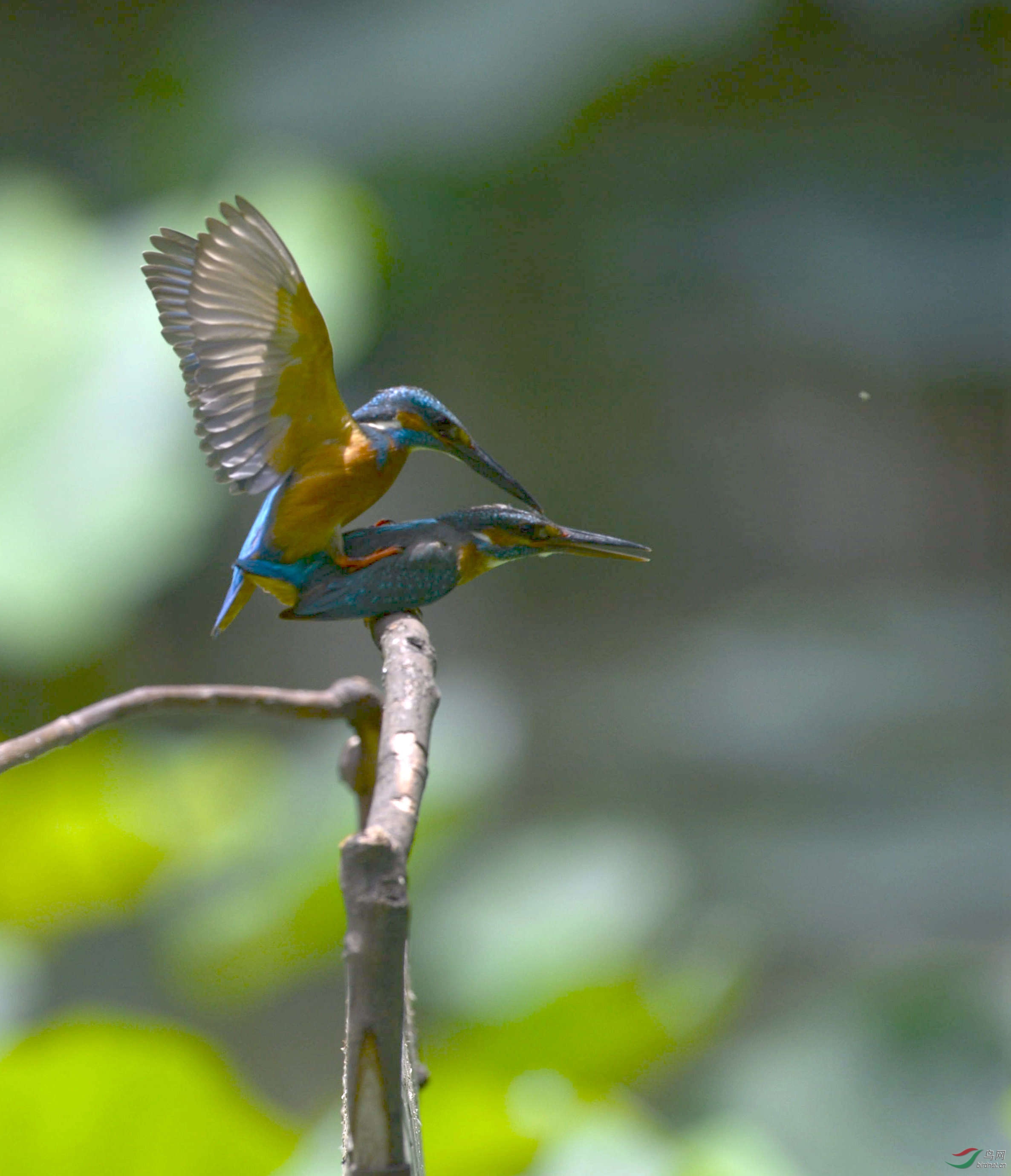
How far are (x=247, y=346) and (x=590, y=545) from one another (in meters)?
0.19

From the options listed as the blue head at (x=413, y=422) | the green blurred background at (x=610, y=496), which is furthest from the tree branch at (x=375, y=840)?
the green blurred background at (x=610, y=496)

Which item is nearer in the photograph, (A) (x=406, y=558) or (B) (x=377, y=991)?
(B) (x=377, y=991)

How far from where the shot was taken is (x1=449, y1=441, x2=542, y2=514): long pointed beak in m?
0.58

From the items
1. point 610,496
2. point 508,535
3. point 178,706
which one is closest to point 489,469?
point 508,535

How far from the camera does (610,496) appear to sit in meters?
1.70

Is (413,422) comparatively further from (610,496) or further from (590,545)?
(610,496)

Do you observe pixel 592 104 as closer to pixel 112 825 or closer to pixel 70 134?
pixel 70 134

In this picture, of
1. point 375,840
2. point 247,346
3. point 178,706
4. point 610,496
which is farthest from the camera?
point 610,496

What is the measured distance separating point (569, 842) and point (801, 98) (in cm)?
110

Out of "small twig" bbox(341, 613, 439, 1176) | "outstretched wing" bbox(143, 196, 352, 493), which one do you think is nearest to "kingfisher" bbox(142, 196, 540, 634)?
"outstretched wing" bbox(143, 196, 352, 493)

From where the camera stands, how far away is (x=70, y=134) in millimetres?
1646

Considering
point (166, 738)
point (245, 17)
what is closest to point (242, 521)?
point (166, 738)

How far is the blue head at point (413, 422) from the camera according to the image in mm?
560

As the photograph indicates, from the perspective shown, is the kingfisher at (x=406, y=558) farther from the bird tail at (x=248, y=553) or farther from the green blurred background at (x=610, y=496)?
the green blurred background at (x=610, y=496)
